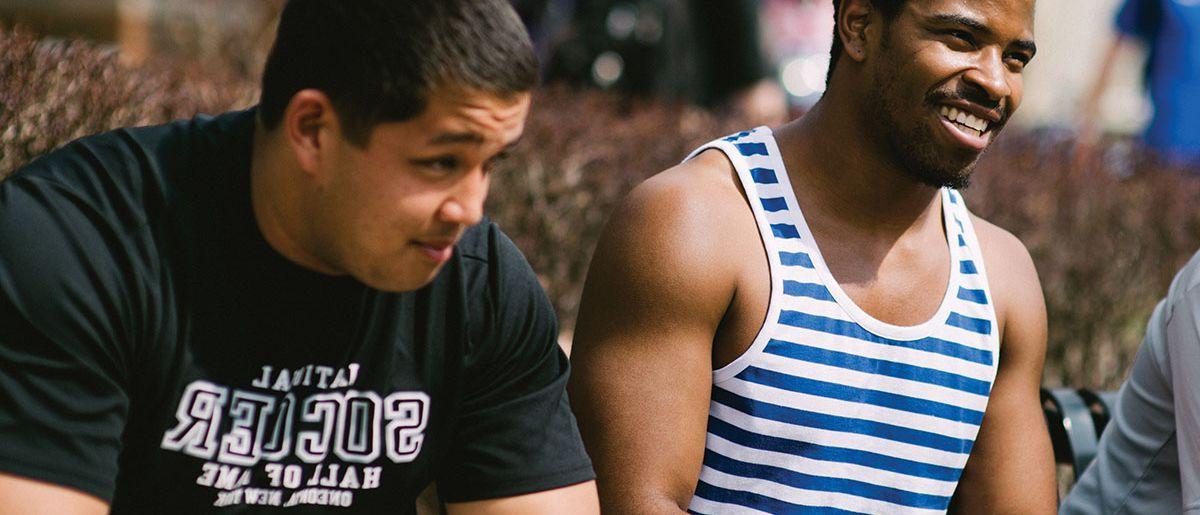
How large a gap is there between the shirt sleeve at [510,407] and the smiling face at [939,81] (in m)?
0.94

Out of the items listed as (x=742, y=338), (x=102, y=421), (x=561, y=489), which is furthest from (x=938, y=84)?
(x=102, y=421)

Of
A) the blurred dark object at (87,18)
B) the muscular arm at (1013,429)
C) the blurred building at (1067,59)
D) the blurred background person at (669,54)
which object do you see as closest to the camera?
the muscular arm at (1013,429)

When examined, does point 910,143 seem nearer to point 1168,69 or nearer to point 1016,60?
point 1016,60

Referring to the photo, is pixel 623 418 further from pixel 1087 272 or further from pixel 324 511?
pixel 1087 272

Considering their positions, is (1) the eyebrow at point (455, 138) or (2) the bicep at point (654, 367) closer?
(1) the eyebrow at point (455, 138)

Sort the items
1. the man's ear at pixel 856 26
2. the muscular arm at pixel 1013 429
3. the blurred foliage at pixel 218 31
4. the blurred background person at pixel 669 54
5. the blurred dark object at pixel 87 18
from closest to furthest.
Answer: the man's ear at pixel 856 26 < the muscular arm at pixel 1013 429 < the blurred foliage at pixel 218 31 < the blurred background person at pixel 669 54 < the blurred dark object at pixel 87 18

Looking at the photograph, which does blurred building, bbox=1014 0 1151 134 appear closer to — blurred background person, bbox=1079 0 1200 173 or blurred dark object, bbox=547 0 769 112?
blurred background person, bbox=1079 0 1200 173

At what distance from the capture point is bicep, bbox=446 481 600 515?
257 centimetres

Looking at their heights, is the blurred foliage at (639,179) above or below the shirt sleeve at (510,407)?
above

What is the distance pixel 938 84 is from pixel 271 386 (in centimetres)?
153

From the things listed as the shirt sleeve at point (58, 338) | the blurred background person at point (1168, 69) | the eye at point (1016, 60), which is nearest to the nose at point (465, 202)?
the shirt sleeve at point (58, 338)

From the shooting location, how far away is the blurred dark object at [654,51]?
6926 mm

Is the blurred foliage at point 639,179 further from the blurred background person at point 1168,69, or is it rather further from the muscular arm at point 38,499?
the muscular arm at point 38,499

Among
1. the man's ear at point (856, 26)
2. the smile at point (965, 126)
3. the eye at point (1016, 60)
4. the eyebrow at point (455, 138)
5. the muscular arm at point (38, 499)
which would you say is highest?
the man's ear at point (856, 26)
